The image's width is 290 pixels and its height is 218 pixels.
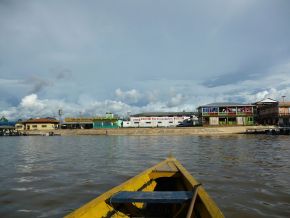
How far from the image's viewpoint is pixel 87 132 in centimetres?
8238

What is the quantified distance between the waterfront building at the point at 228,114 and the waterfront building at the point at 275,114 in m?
4.44

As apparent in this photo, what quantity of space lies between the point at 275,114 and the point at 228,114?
1146 cm

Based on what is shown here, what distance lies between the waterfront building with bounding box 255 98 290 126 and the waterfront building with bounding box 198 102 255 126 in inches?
175

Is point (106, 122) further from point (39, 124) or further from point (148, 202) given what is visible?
Result: point (148, 202)

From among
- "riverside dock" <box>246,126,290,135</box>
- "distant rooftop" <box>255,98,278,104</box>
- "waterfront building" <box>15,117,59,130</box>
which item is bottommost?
"riverside dock" <box>246,126,290,135</box>

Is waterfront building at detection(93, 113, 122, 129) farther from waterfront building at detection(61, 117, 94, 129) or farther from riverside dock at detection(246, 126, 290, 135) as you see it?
riverside dock at detection(246, 126, 290, 135)

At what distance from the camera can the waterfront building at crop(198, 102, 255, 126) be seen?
76062 millimetres

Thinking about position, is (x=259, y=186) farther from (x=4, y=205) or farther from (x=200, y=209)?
(x=4, y=205)

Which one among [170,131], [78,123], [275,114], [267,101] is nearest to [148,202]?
[170,131]

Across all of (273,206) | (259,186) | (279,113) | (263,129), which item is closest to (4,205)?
(273,206)

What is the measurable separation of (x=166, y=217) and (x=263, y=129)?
2572 inches

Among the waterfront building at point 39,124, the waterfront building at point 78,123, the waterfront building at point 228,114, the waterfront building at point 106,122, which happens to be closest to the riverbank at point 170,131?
the waterfront building at point 228,114

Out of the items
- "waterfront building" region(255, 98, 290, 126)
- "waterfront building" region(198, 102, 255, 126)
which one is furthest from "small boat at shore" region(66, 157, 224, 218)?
"waterfront building" region(198, 102, 255, 126)

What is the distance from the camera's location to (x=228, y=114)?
7619 centimetres
